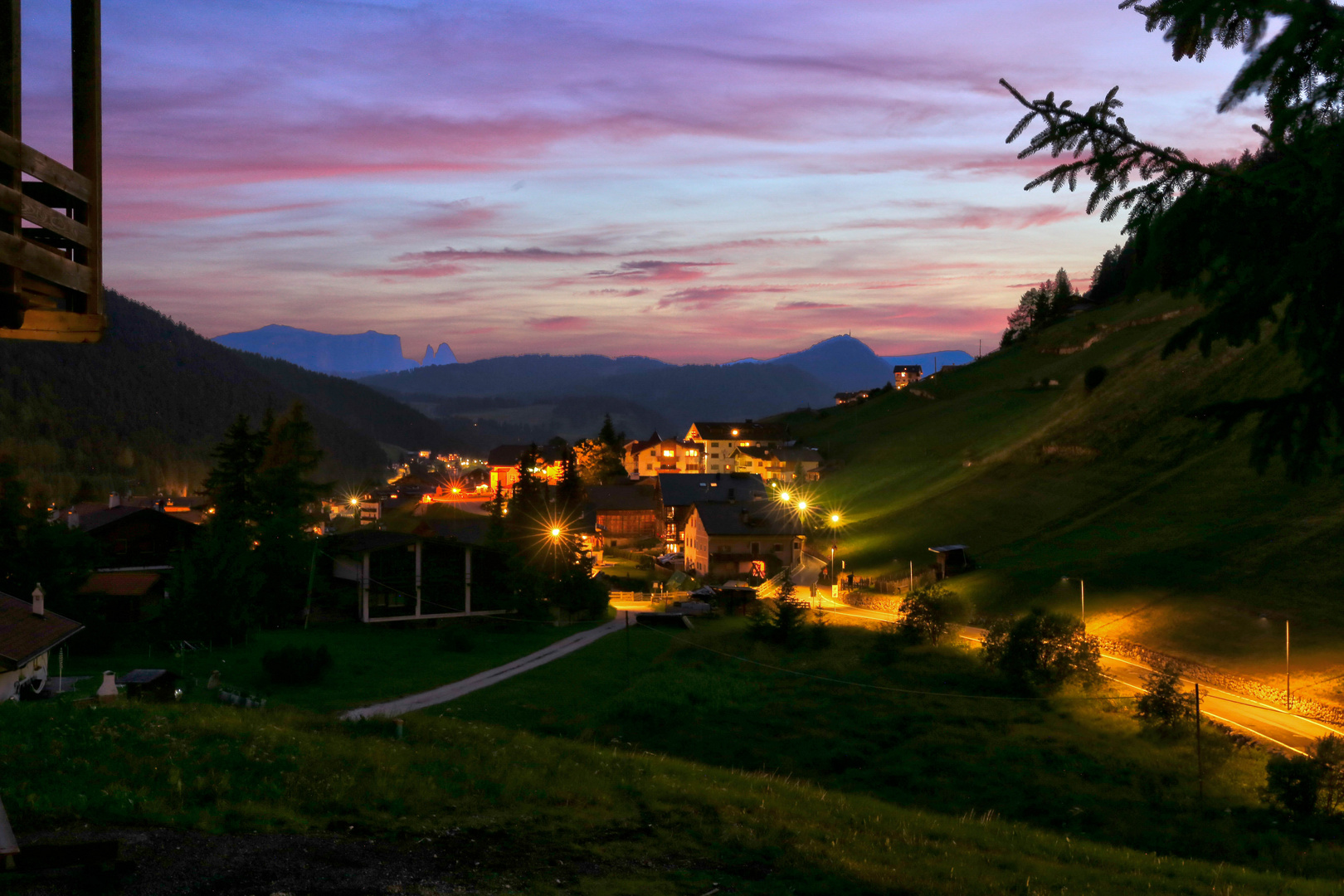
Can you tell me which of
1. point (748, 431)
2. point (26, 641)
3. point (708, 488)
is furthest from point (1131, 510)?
point (748, 431)

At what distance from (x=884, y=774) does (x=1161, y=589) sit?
2545 cm

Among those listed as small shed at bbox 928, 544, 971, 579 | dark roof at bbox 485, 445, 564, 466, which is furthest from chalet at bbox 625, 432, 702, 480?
small shed at bbox 928, 544, 971, 579

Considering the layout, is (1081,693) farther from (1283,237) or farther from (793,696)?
(1283,237)

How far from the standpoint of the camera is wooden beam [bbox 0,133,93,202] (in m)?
5.72

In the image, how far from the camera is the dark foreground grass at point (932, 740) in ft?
81.1

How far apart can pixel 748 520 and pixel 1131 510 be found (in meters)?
32.5

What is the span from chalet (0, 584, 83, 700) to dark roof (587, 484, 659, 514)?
215 feet

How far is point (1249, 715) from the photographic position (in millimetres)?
32531

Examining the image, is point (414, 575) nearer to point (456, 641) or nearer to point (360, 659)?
point (456, 641)

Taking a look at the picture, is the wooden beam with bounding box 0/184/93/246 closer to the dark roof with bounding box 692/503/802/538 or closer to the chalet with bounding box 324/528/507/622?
the chalet with bounding box 324/528/507/622

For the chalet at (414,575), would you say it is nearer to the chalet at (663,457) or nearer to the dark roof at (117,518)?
the dark roof at (117,518)

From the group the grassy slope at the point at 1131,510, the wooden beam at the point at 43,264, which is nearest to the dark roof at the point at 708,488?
the grassy slope at the point at 1131,510

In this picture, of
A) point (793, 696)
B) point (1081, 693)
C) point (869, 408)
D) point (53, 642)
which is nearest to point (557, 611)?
point (793, 696)

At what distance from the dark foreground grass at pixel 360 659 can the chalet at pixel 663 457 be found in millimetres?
99844
